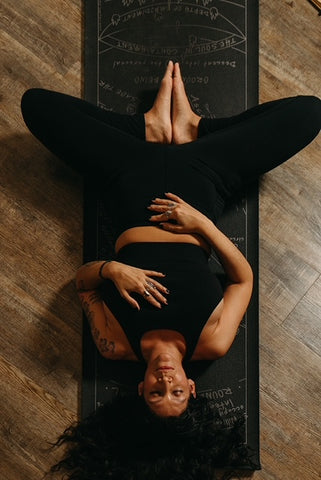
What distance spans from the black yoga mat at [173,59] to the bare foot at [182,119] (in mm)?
104

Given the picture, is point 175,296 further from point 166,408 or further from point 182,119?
point 182,119

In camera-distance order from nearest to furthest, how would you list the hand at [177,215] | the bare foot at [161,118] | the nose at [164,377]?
1. the nose at [164,377]
2. the hand at [177,215]
3. the bare foot at [161,118]

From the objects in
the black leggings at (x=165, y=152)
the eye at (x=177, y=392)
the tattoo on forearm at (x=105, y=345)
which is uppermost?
the black leggings at (x=165, y=152)

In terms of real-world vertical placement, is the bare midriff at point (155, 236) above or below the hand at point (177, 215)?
below

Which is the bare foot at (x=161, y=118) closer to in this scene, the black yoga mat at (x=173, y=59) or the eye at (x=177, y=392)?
the black yoga mat at (x=173, y=59)

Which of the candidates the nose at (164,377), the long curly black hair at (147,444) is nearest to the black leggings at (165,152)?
the nose at (164,377)

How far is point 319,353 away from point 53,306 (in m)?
1.16

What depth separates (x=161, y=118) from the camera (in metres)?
2.25

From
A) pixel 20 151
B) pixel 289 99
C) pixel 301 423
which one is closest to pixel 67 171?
pixel 20 151

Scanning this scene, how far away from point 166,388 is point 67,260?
775 millimetres

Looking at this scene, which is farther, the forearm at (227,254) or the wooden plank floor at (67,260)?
the wooden plank floor at (67,260)

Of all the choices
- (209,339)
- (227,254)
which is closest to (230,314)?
(209,339)

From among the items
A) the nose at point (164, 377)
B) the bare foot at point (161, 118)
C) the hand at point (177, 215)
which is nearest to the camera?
the nose at point (164, 377)

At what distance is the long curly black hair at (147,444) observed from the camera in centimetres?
195
